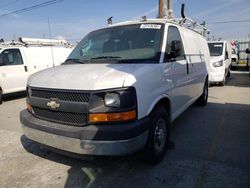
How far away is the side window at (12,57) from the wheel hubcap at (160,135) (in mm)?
7519

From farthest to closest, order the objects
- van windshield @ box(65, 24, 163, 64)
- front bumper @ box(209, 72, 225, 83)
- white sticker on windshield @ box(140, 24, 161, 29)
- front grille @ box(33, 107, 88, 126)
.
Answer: front bumper @ box(209, 72, 225, 83), white sticker on windshield @ box(140, 24, 161, 29), van windshield @ box(65, 24, 163, 64), front grille @ box(33, 107, 88, 126)

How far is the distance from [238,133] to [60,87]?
3.58 m

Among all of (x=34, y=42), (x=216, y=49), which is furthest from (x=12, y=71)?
(x=216, y=49)

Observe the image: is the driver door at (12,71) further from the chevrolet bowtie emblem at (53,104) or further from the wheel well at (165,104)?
the wheel well at (165,104)

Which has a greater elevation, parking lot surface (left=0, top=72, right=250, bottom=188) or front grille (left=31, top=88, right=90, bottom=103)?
front grille (left=31, top=88, right=90, bottom=103)

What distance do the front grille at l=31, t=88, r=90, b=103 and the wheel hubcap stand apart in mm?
1162

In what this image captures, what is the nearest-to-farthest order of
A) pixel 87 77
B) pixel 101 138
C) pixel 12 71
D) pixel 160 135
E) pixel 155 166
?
pixel 101 138 < pixel 87 77 < pixel 155 166 < pixel 160 135 < pixel 12 71

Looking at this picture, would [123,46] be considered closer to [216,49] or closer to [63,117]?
[63,117]

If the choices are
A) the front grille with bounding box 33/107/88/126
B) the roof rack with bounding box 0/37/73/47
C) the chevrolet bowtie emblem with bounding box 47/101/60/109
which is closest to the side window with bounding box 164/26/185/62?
the front grille with bounding box 33/107/88/126

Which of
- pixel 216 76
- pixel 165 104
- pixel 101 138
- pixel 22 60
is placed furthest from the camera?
pixel 216 76

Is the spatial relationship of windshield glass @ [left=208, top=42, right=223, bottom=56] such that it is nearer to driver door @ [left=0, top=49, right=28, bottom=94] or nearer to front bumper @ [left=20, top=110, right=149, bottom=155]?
driver door @ [left=0, top=49, right=28, bottom=94]

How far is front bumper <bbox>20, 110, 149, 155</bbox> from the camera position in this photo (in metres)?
2.89

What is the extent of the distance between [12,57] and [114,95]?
793 cm

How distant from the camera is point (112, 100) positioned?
2924 mm
